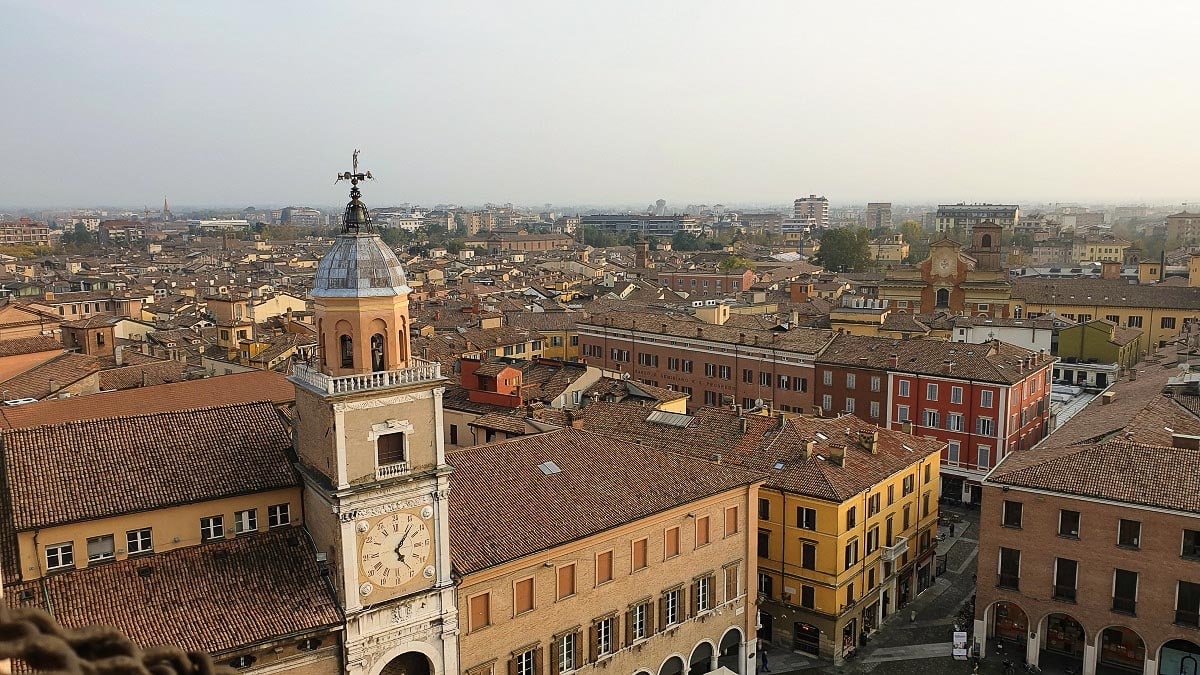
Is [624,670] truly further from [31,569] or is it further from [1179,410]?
[1179,410]

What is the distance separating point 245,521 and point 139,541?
2500 mm

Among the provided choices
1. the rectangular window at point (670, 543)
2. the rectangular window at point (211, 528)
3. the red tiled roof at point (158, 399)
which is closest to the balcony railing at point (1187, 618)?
the rectangular window at point (670, 543)

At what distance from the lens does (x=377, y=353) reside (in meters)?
23.2

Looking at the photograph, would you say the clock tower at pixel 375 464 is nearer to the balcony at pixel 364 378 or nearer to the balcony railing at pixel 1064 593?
the balcony at pixel 364 378

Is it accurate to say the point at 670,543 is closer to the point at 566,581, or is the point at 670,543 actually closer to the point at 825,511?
the point at 566,581

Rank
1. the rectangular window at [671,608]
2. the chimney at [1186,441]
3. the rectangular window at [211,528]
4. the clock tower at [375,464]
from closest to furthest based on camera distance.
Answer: the clock tower at [375,464]
the rectangular window at [211,528]
the rectangular window at [671,608]
the chimney at [1186,441]

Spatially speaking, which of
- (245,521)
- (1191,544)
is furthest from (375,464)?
(1191,544)

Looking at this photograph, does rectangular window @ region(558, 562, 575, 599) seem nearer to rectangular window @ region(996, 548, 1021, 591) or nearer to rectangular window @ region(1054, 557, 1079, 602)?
rectangular window @ region(996, 548, 1021, 591)

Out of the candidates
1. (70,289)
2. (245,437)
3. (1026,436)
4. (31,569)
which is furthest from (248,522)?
(70,289)

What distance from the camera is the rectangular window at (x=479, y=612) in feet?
80.1

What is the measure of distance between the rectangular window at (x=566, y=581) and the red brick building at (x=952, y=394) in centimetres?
2564

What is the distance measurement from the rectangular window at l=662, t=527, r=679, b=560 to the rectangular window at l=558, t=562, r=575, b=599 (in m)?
3.56

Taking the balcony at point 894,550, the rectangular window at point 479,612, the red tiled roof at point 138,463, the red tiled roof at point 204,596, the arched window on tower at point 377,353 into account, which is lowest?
the balcony at point 894,550

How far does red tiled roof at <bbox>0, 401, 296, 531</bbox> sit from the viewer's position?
21266 mm
